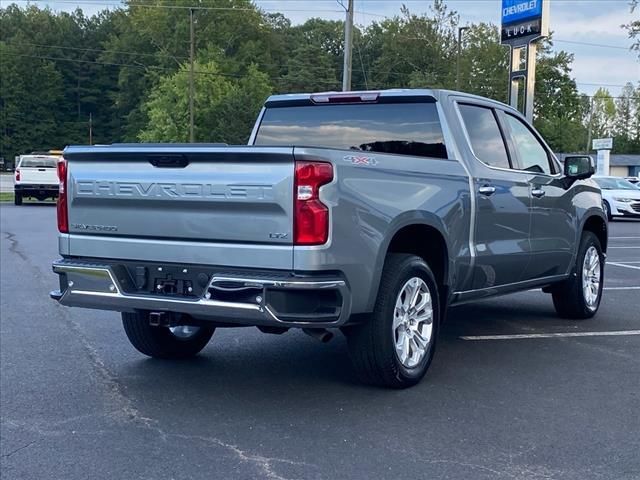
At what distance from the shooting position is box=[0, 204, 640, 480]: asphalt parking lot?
4.01 metres

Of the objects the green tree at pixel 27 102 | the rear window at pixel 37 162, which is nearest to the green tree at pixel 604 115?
the green tree at pixel 27 102

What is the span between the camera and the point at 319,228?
4379 mm

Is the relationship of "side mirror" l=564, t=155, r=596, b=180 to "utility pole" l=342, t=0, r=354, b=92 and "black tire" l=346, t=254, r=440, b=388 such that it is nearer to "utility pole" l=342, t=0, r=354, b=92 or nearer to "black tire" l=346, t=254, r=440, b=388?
"black tire" l=346, t=254, r=440, b=388

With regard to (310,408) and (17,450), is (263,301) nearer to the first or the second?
(310,408)

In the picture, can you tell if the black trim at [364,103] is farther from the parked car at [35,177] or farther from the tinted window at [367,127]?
the parked car at [35,177]

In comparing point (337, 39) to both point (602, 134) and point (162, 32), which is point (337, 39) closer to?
point (162, 32)

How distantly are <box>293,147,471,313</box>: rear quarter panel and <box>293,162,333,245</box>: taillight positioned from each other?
43 millimetres

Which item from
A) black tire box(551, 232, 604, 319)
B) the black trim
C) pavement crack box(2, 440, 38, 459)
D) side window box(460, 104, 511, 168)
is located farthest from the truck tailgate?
black tire box(551, 232, 604, 319)

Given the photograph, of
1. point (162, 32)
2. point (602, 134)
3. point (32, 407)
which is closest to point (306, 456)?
point (32, 407)

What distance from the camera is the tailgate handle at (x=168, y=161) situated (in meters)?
4.69

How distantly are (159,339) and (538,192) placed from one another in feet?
11.3

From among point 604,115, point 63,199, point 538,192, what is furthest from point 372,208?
point 604,115

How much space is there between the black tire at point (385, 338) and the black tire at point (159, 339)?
4.41ft

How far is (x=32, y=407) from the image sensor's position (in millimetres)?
4941
